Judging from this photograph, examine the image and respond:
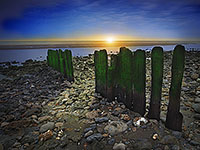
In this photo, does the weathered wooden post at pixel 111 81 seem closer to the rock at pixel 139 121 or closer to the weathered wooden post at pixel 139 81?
the weathered wooden post at pixel 139 81

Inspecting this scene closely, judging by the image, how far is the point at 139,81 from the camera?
3320 millimetres

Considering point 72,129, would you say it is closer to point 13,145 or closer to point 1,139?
point 13,145

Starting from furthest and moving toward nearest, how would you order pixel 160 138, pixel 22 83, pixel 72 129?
pixel 22 83 < pixel 72 129 < pixel 160 138

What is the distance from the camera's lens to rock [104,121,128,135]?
9.60 feet

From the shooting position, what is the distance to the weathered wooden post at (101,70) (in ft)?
14.1

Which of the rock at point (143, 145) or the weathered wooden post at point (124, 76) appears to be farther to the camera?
the weathered wooden post at point (124, 76)

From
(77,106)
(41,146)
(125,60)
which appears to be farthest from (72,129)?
(125,60)

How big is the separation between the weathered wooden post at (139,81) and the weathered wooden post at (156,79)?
0.22m

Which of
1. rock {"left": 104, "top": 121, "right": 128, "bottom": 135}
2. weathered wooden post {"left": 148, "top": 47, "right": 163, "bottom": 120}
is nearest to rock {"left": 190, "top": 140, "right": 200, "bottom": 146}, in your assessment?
weathered wooden post {"left": 148, "top": 47, "right": 163, "bottom": 120}

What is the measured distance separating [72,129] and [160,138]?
1.87 meters

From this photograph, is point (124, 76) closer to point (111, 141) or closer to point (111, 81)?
point (111, 81)

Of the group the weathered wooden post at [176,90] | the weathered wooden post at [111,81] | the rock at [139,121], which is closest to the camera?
the weathered wooden post at [176,90]

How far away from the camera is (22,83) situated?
7.29 metres

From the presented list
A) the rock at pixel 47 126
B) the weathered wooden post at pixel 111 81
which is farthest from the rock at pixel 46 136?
the weathered wooden post at pixel 111 81
